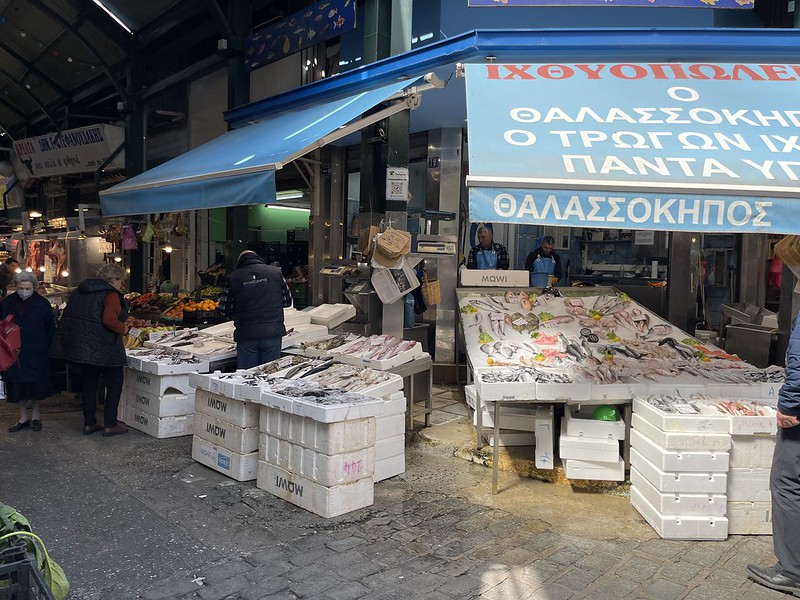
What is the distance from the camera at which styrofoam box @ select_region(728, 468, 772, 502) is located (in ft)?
15.3

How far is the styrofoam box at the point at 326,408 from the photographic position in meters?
4.72

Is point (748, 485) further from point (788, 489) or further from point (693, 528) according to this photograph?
point (788, 489)

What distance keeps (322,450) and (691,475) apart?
275 centimetres

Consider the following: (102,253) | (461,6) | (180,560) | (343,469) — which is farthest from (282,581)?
(102,253)

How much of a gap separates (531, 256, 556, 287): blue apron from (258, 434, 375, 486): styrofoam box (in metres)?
6.04

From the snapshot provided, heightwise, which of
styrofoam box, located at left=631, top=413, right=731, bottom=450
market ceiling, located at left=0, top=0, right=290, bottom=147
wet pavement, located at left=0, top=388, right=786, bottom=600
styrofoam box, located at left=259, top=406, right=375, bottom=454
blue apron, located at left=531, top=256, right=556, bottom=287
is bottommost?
wet pavement, located at left=0, top=388, right=786, bottom=600

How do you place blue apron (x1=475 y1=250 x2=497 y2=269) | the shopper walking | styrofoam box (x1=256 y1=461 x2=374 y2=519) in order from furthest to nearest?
1. blue apron (x1=475 y1=250 x2=497 y2=269)
2. the shopper walking
3. styrofoam box (x1=256 y1=461 x2=374 y2=519)

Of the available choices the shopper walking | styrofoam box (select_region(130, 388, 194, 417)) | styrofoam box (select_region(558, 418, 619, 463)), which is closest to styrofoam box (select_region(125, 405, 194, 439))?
styrofoam box (select_region(130, 388, 194, 417))

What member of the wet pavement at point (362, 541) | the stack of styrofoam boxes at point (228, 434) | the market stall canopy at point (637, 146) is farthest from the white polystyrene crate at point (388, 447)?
the market stall canopy at point (637, 146)

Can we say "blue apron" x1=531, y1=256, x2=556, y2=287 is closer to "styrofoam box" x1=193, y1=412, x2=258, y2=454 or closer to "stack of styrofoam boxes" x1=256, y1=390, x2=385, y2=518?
"stack of styrofoam boxes" x1=256, y1=390, x2=385, y2=518

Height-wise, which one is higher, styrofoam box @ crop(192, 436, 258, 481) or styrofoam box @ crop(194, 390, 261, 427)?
styrofoam box @ crop(194, 390, 261, 427)

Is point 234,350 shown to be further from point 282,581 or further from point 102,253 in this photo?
point 102,253

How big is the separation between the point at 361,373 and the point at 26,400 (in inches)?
165

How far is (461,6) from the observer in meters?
8.35
